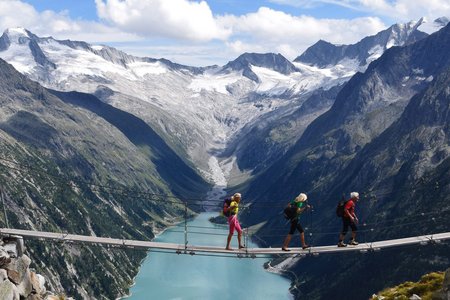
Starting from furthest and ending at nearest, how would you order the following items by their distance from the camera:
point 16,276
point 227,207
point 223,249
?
point 223,249 < point 227,207 < point 16,276

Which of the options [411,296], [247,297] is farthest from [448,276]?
[247,297]

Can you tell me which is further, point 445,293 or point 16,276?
point 16,276

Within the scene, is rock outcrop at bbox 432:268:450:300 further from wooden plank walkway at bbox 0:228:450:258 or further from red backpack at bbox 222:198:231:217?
red backpack at bbox 222:198:231:217

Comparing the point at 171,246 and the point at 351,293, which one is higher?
the point at 171,246

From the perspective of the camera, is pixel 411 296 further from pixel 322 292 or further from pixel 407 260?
pixel 322 292

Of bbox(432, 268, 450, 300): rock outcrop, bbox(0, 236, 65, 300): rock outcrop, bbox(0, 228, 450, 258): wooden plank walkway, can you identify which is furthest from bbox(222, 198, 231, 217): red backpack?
bbox(432, 268, 450, 300): rock outcrop

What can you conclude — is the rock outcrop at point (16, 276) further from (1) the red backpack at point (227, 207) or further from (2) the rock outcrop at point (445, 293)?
(2) the rock outcrop at point (445, 293)

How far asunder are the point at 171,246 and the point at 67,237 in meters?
7.30

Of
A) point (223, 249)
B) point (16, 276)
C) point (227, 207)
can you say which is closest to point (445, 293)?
point (227, 207)

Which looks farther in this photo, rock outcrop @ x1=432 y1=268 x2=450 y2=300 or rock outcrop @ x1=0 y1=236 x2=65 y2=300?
rock outcrop @ x1=0 y1=236 x2=65 y2=300

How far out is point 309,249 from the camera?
39719mm

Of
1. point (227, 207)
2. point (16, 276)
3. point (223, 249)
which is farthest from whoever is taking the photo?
point (223, 249)

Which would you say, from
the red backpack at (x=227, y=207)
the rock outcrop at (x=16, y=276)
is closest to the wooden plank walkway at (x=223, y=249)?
the red backpack at (x=227, y=207)

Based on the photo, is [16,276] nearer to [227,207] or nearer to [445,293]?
[227,207]
